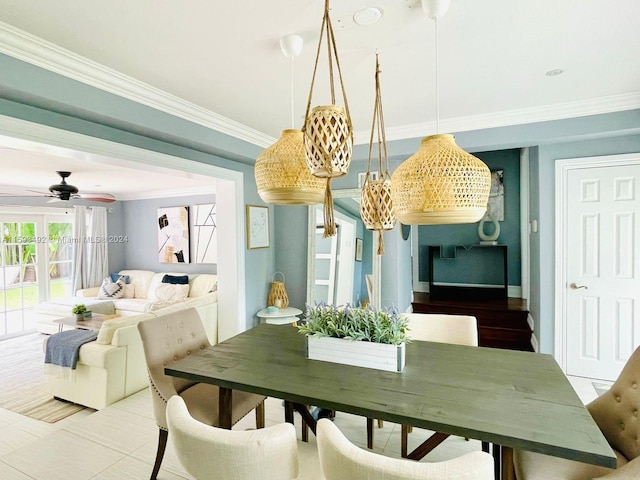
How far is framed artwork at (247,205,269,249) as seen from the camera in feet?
13.0

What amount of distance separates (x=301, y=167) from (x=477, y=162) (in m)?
0.69

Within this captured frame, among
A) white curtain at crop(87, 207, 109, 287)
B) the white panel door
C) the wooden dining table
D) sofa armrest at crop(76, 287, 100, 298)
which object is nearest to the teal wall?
the white panel door

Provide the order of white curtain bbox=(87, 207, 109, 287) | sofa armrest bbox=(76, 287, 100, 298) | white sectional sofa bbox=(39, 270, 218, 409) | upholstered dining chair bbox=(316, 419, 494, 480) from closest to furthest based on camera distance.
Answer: upholstered dining chair bbox=(316, 419, 494, 480) → white sectional sofa bbox=(39, 270, 218, 409) → sofa armrest bbox=(76, 287, 100, 298) → white curtain bbox=(87, 207, 109, 287)

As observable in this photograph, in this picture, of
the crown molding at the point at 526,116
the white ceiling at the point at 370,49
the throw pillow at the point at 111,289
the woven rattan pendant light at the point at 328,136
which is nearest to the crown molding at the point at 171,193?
the throw pillow at the point at 111,289

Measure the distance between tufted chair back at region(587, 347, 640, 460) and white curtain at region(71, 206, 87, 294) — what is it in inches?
308

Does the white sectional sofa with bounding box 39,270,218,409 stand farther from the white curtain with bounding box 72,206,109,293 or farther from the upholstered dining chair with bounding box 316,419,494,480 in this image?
the white curtain with bounding box 72,206,109,293

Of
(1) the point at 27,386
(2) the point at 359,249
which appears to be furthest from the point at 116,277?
(2) the point at 359,249

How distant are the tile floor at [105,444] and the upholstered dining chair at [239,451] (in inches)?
50.6

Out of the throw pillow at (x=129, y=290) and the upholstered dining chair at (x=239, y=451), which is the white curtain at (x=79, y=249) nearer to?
the throw pillow at (x=129, y=290)

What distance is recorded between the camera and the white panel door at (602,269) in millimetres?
3096

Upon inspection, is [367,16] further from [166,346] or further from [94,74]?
[166,346]

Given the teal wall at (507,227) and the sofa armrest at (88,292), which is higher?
the teal wall at (507,227)

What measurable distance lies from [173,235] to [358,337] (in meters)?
6.10

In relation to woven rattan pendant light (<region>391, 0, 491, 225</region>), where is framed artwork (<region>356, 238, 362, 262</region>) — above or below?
below
